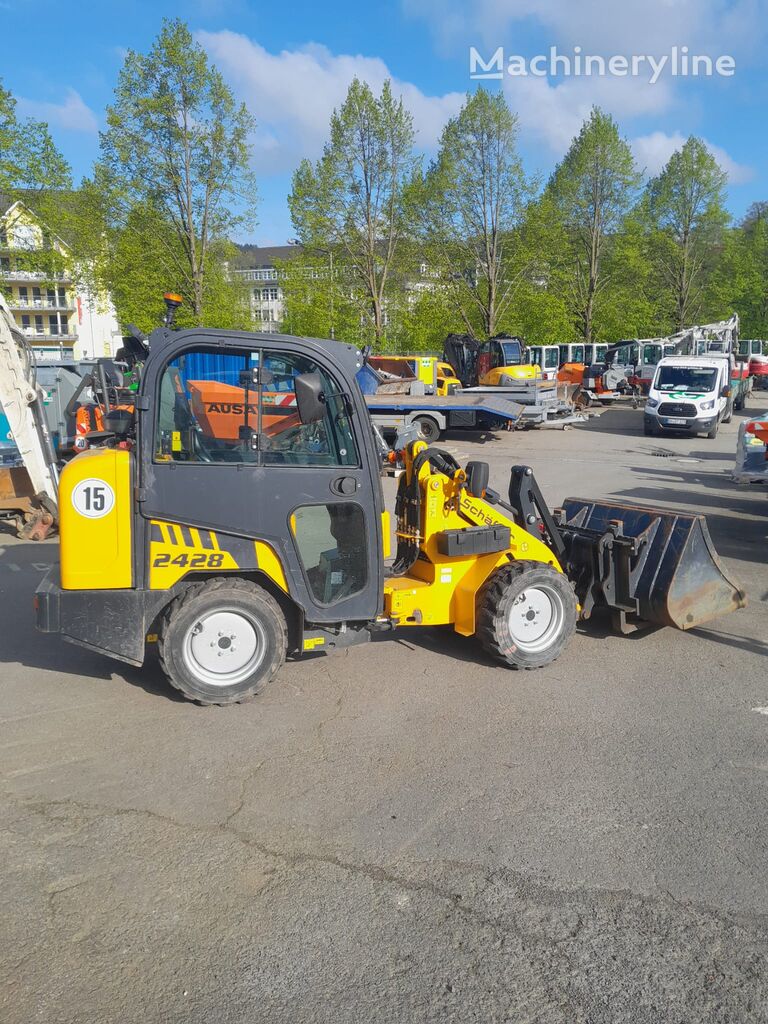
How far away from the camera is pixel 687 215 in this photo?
4675 centimetres

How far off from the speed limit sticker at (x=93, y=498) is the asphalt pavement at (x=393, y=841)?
1.36m

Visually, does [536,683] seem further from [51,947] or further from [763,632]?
[51,947]

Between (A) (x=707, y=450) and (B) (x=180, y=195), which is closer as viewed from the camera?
(A) (x=707, y=450)

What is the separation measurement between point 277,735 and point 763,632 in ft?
14.4

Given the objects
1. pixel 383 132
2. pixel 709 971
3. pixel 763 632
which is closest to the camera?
pixel 709 971

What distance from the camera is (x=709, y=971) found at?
2967mm

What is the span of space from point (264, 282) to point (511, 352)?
1837 inches

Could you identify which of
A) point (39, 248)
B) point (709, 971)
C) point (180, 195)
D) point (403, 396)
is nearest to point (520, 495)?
point (709, 971)

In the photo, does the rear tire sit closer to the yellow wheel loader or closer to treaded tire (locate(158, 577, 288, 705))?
the yellow wheel loader

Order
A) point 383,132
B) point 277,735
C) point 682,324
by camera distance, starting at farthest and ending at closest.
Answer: point 682,324
point 383,132
point 277,735

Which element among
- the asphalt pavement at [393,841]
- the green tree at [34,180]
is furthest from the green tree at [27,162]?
the asphalt pavement at [393,841]

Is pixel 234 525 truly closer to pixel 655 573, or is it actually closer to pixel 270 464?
pixel 270 464

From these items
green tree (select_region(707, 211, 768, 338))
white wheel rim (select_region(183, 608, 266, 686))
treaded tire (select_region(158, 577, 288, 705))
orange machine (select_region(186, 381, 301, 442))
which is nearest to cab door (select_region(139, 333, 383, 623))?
orange machine (select_region(186, 381, 301, 442))

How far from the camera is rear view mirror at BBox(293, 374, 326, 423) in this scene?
187 inches
